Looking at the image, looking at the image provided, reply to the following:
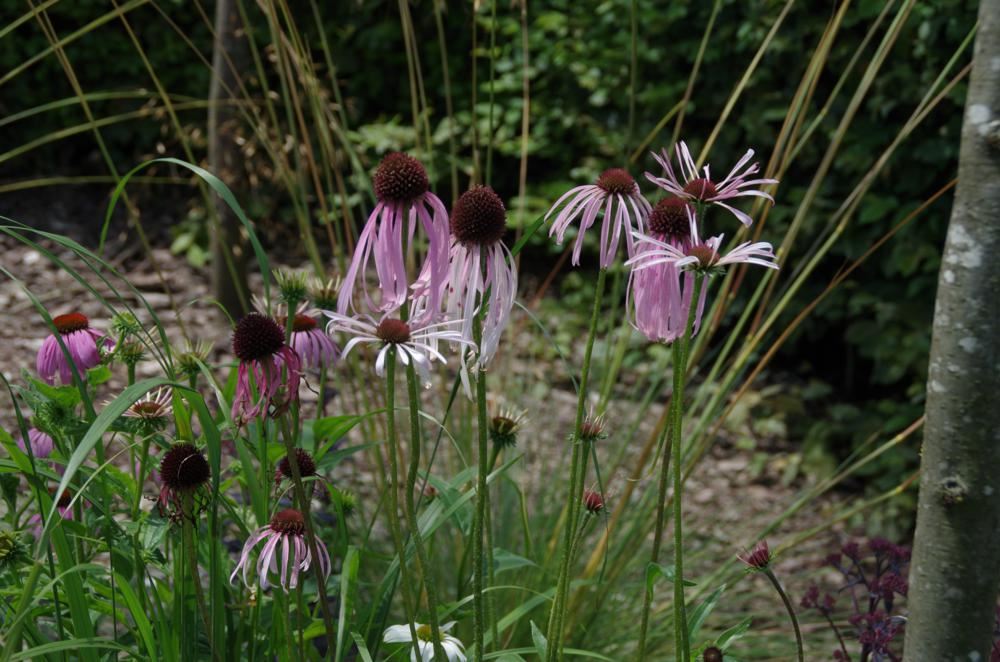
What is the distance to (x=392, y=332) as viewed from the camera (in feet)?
3.03

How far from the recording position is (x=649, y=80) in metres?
4.04

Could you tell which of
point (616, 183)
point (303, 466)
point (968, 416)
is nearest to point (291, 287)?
point (303, 466)

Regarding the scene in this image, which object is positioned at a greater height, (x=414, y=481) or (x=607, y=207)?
(x=607, y=207)

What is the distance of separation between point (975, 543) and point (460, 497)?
0.59m

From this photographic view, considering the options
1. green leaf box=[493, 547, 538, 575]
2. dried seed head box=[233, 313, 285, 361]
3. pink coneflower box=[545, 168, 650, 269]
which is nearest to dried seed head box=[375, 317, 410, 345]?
dried seed head box=[233, 313, 285, 361]

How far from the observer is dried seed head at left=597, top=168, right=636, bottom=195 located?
3.50 ft

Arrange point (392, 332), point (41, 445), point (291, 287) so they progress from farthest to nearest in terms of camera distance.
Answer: point (41, 445) < point (291, 287) < point (392, 332)

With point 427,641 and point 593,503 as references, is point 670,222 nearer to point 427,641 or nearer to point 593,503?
point 593,503

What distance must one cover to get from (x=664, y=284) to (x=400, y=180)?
0.29 meters

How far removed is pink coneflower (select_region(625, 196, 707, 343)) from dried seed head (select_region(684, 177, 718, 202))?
2 centimetres

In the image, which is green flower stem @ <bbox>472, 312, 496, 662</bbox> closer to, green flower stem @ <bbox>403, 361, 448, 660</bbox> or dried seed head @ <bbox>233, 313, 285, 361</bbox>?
green flower stem @ <bbox>403, 361, 448, 660</bbox>

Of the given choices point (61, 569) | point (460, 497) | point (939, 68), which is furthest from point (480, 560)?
point (939, 68)

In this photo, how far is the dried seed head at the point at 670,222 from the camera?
42.3 inches

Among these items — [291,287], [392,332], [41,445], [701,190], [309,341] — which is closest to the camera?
[392,332]
